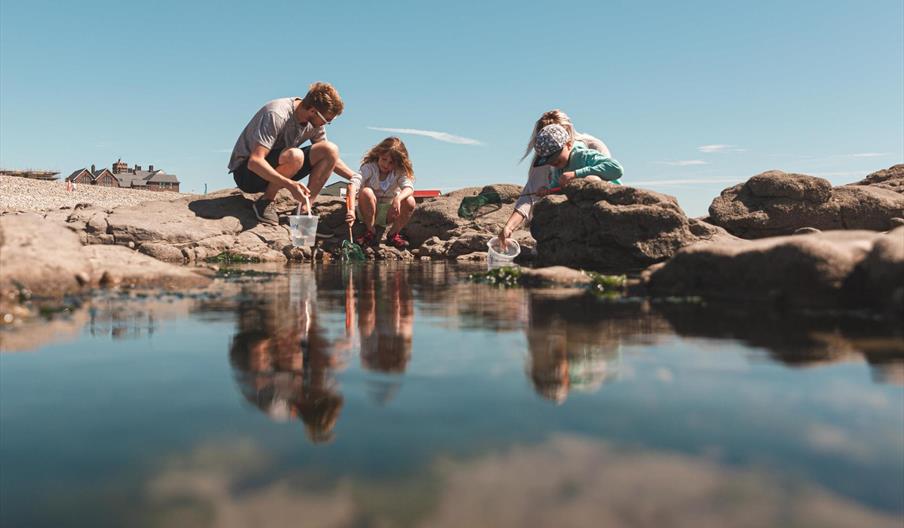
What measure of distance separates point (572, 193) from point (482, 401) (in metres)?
7.94

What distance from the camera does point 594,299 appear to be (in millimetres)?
5465

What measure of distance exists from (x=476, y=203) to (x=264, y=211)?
5287mm

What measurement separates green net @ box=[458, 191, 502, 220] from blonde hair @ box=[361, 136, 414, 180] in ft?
11.8

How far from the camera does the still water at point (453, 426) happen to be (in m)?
1.61

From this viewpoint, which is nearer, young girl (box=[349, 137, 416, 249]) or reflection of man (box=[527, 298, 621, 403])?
reflection of man (box=[527, 298, 621, 403])

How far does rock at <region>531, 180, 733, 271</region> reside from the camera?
9023 millimetres

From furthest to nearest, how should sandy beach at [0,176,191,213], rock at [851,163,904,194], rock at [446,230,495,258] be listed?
sandy beach at [0,176,191,213]
rock at [851,163,904,194]
rock at [446,230,495,258]

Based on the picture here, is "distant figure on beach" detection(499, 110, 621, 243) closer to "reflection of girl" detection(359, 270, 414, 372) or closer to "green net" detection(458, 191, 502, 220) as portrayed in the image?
"reflection of girl" detection(359, 270, 414, 372)

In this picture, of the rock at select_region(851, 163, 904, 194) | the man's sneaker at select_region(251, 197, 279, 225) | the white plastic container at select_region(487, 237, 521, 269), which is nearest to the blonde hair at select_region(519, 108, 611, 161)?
the white plastic container at select_region(487, 237, 521, 269)

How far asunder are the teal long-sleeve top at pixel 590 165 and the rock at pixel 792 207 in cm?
337

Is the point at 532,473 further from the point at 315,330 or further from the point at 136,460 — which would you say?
the point at 315,330

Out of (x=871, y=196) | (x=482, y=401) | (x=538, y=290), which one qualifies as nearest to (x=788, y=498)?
(x=482, y=401)

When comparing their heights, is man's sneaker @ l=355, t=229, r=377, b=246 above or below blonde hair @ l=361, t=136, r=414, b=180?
below

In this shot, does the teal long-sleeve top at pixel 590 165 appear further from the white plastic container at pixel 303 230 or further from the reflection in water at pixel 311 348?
the reflection in water at pixel 311 348
